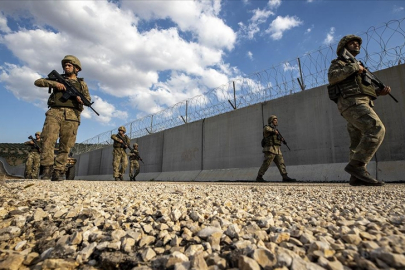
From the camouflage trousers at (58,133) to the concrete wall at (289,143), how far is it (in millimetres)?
4263

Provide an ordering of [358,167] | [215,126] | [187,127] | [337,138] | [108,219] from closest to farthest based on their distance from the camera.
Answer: [108,219], [358,167], [337,138], [215,126], [187,127]

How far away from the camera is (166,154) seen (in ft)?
31.3

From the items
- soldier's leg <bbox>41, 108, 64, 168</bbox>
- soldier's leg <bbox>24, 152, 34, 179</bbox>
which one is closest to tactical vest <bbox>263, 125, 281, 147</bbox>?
soldier's leg <bbox>41, 108, 64, 168</bbox>

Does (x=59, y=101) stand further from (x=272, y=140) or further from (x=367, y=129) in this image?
(x=367, y=129)

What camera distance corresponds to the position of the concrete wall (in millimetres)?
4379

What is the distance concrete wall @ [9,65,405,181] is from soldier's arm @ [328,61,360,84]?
2.26 meters

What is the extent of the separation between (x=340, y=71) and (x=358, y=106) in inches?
19.8

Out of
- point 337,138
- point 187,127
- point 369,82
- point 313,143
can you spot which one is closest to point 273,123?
point 313,143

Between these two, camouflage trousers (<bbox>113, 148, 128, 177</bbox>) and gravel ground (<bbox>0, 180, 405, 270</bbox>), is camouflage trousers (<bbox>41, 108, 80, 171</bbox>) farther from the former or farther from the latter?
camouflage trousers (<bbox>113, 148, 128, 177</bbox>)

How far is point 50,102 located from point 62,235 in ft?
11.1

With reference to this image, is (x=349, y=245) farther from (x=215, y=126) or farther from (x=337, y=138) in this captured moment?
(x=215, y=126)

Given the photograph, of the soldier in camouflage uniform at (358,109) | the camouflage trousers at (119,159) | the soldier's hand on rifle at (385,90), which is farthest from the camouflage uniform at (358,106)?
the camouflage trousers at (119,159)

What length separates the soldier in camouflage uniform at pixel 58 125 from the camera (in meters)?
3.63

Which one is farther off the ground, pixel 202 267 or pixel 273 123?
pixel 273 123
